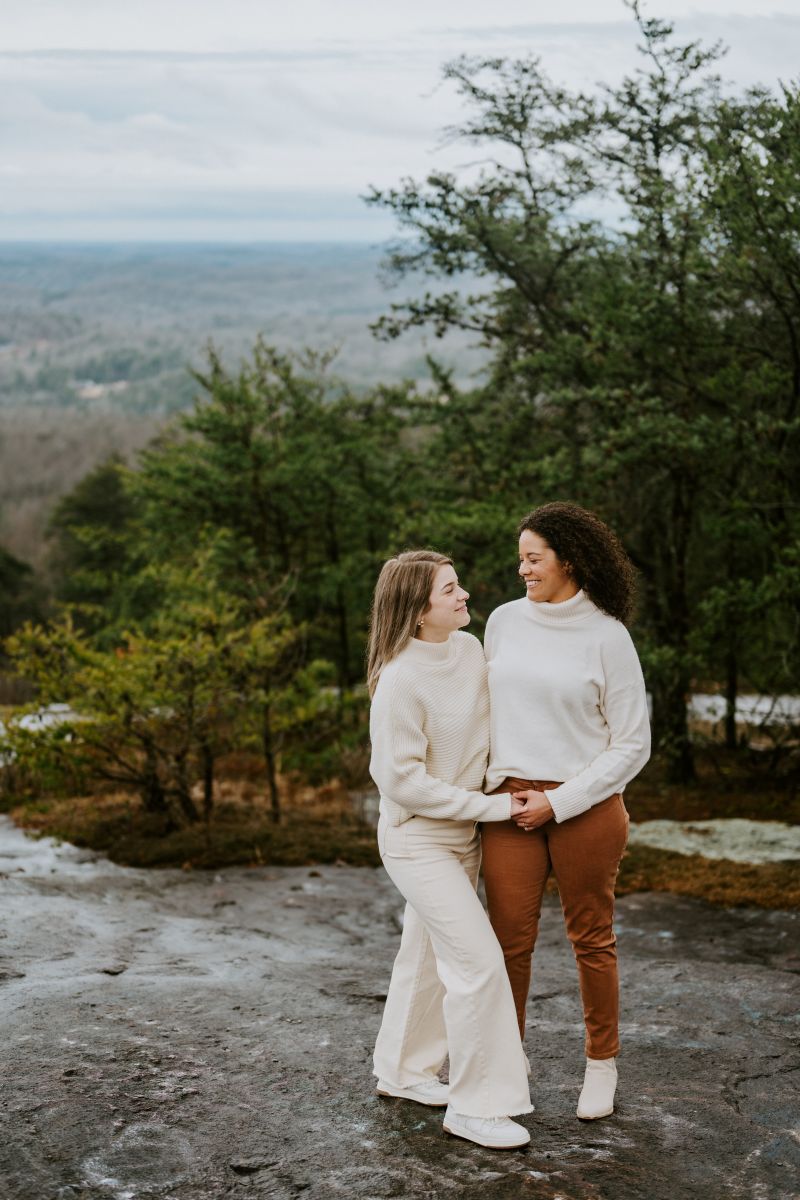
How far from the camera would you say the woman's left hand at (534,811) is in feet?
11.7

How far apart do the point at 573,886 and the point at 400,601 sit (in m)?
1.08

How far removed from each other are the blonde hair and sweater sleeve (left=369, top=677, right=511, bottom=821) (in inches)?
5.6

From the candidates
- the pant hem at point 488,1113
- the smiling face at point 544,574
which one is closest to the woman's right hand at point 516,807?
the smiling face at point 544,574

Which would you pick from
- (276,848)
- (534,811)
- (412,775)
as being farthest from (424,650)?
(276,848)

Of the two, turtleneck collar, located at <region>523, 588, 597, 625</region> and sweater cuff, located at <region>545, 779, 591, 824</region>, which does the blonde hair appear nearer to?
turtleneck collar, located at <region>523, 588, 597, 625</region>

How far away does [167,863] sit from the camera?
32.2 ft

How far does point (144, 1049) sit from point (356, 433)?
18.3 metres

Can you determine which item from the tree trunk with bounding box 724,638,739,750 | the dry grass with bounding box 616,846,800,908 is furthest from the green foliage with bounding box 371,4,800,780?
the dry grass with bounding box 616,846,800,908

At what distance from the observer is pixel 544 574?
12.2ft

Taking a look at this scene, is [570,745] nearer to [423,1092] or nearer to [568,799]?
[568,799]

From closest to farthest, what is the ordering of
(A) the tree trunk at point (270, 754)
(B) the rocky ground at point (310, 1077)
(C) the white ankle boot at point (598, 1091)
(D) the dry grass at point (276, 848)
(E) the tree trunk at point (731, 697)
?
(B) the rocky ground at point (310, 1077) → (C) the white ankle boot at point (598, 1091) → (D) the dry grass at point (276, 848) → (A) the tree trunk at point (270, 754) → (E) the tree trunk at point (731, 697)

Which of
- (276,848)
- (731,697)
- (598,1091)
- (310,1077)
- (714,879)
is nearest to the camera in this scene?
(598,1091)

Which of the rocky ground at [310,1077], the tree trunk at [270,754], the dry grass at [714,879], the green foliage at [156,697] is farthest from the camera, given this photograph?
the tree trunk at [270,754]

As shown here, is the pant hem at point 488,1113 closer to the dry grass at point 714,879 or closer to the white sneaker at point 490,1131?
the white sneaker at point 490,1131
